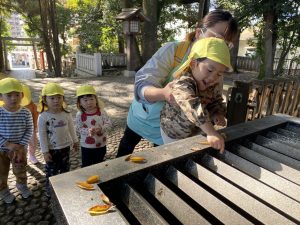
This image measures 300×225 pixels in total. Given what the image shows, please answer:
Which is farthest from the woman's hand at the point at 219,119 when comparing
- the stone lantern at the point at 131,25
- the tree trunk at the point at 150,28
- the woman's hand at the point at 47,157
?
the tree trunk at the point at 150,28

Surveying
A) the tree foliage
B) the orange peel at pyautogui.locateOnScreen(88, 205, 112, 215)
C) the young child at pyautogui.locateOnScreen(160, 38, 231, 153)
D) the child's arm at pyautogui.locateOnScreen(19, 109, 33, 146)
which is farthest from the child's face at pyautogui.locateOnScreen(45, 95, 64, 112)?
the tree foliage

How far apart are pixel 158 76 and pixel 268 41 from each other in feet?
26.7

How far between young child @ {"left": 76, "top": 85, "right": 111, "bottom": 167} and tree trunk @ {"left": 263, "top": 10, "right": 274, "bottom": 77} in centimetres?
731

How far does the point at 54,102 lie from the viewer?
2.54 meters

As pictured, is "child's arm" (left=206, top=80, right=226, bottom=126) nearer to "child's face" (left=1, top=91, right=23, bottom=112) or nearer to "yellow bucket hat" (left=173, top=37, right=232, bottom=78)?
"yellow bucket hat" (left=173, top=37, right=232, bottom=78)

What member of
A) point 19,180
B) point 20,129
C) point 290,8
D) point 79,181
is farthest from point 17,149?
point 290,8

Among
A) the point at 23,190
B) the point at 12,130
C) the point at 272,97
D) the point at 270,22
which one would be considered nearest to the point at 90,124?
the point at 12,130

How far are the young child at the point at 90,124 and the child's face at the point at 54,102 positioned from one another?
190mm

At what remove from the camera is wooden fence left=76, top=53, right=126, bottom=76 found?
1280 centimetres

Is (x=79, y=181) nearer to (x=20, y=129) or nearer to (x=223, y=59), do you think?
(x=223, y=59)

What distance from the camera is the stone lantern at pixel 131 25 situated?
10.7 meters

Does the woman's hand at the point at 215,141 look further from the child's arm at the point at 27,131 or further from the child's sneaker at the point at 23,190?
the child's sneaker at the point at 23,190

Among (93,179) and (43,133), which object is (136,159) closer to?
(93,179)

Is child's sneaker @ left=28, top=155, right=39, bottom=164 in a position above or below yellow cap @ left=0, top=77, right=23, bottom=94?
below
